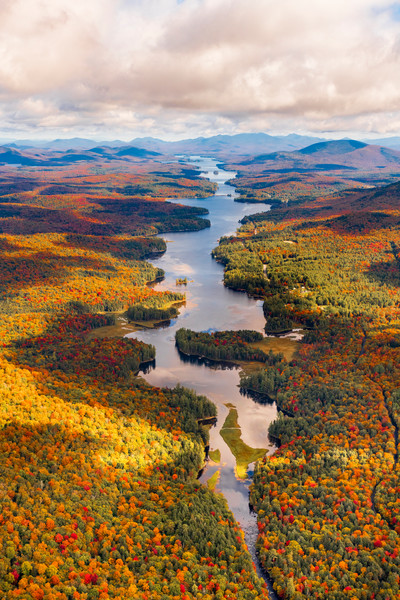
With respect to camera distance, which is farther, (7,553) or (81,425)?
(81,425)

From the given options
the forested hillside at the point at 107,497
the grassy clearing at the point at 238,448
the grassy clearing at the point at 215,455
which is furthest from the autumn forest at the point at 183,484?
the grassy clearing at the point at 215,455

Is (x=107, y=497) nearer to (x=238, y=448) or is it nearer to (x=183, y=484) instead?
(x=183, y=484)

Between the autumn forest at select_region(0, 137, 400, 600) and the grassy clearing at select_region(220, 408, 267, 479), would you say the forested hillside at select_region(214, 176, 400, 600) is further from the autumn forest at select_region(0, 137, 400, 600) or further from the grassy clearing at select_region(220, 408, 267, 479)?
the grassy clearing at select_region(220, 408, 267, 479)

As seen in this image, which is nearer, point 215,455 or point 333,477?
point 333,477

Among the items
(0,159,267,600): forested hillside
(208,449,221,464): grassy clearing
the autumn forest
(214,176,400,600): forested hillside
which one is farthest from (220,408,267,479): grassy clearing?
(0,159,267,600): forested hillside

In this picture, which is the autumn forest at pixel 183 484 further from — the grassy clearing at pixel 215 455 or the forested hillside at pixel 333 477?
the grassy clearing at pixel 215 455

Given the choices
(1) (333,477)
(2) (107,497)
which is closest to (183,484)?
(2) (107,497)

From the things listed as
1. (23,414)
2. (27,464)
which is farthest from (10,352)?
(27,464)

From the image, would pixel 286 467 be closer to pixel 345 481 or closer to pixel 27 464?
pixel 345 481
